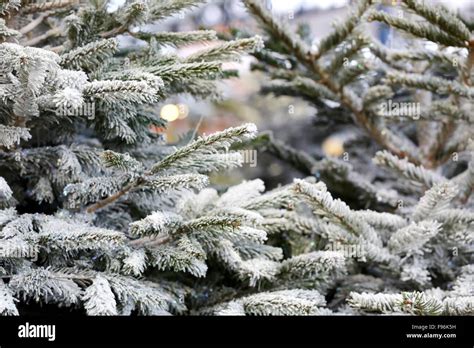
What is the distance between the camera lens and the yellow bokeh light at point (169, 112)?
971mm

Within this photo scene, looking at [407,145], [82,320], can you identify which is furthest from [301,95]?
[82,320]

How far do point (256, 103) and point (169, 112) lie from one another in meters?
0.52

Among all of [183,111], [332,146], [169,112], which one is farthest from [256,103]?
[169,112]

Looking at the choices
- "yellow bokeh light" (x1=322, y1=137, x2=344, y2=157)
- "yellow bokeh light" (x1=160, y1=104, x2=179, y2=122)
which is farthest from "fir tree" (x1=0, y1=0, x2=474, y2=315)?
"yellow bokeh light" (x1=322, y1=137, x2=344, y2=157)

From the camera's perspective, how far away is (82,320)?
0.70 meters

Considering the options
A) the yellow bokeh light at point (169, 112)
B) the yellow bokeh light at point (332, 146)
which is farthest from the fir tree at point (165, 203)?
the yellow bokeh light at point (332, 146)

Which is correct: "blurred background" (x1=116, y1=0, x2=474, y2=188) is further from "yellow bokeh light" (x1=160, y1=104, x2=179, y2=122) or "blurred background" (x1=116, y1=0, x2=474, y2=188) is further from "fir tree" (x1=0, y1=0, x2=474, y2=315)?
"fir tree" (x1=0, y1=0, x2=474, y2=315)

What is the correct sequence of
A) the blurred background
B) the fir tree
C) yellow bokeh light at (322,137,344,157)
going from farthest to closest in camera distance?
yellow bokeh light at (322,137,344,157)
the blurred background
the fir tree

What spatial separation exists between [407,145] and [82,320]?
2.58ft

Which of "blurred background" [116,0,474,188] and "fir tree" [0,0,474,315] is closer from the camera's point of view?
"fir tree" [0,0,474,315]

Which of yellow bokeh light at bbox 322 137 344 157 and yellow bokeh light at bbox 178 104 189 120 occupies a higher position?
yellow bokeh light at bbox 178 104 189 120

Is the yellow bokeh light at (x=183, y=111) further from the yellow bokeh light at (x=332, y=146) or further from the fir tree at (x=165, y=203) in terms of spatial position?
the yellow bokeh light at (x=332, y=146)

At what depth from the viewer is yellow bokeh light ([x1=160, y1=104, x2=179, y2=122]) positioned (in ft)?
3.18

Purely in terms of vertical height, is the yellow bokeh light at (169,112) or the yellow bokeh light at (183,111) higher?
the yellow bokeh light at (183,111)
